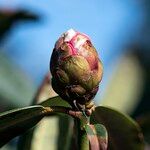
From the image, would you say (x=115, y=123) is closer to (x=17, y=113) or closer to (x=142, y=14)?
(x=17, y=113)

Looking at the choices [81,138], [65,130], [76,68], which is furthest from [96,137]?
[65,130]

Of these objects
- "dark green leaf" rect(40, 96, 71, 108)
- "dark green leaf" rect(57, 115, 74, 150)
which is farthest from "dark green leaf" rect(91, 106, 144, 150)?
"dark green leaf" rect(57, 115, 74, 150)

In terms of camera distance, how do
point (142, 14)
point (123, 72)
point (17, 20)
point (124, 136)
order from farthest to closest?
point (142, 14), point (123, 72), point (17, 20), point (124, 136)

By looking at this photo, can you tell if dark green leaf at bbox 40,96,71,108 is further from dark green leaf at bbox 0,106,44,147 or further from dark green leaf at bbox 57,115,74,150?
dark green leaf at bbox 57,115,74,150

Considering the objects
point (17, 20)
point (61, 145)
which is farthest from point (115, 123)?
point (17, 20)

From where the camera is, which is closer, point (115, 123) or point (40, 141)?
point (115, 123)

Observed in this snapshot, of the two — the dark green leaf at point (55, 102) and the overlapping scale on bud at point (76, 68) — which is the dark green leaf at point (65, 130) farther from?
the overlapping scale on bud at point (76, 68)

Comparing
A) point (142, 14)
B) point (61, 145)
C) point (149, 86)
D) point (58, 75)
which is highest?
point (58, 75)

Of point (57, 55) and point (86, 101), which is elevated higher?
point (57, 55)
